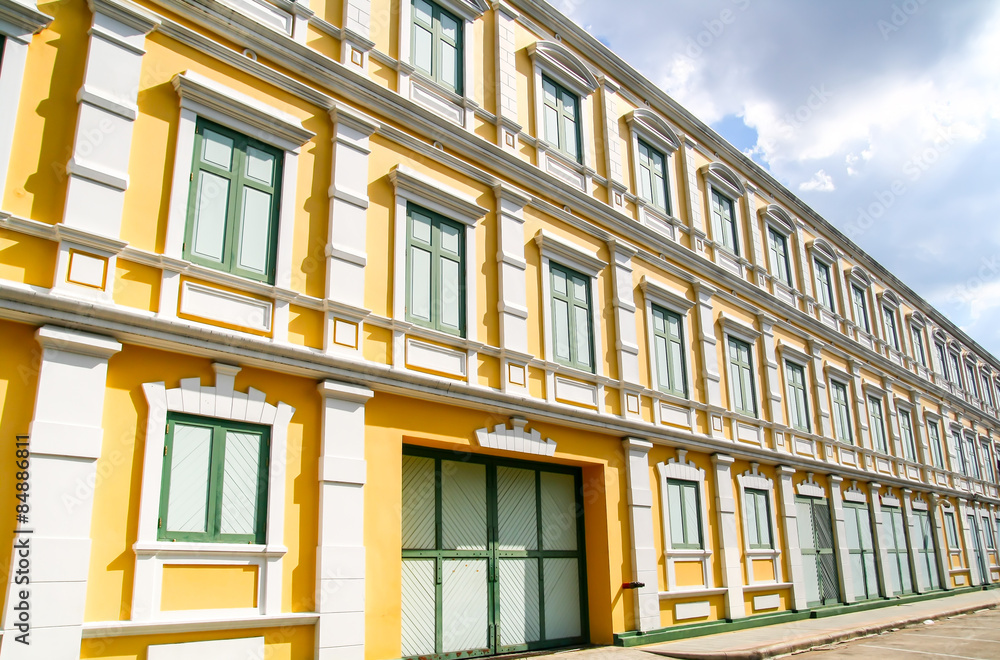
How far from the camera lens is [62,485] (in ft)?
23.4

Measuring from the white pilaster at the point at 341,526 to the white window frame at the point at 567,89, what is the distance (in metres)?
6.13

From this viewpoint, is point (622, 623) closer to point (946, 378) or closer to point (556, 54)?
point (556, 54)

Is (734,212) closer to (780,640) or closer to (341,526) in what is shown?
(780,640)

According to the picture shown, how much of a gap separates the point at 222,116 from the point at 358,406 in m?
3.82

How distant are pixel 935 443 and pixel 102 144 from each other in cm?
2871

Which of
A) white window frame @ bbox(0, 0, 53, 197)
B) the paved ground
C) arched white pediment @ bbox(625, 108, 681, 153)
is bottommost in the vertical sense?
the paved ground

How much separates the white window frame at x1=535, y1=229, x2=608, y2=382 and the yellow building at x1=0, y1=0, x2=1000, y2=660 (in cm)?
5

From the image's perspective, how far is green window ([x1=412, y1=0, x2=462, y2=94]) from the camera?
12.1 meters

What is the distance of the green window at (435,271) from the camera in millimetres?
10898

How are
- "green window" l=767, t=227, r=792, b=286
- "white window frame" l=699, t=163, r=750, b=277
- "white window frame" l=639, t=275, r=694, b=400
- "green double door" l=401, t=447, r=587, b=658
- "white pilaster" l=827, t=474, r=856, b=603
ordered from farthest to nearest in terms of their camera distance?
"green window" l=767, t=227, r=792, b=286
"white pilaster" l=827, t=474, r=856, b=603
"white window frame" l=699, t=163, r=750, b=277
"white window frame" l=639, t=275, r=694, b=400
"green double door" l=401, t=447, r=587, b=658

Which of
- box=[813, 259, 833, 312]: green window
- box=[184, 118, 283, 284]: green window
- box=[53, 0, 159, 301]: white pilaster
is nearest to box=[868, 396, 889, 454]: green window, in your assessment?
box=[813, 259, 833, 312]: green window

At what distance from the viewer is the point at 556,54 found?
14.7m

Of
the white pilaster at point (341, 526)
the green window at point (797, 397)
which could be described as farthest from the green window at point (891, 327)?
the white pilaster at point (341, 526)

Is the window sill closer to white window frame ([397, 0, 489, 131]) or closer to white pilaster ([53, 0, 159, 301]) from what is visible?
white pilaster ([53, 0, 159, 301])
